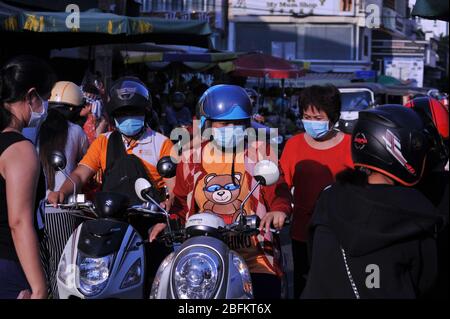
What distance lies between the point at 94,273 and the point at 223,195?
93cm

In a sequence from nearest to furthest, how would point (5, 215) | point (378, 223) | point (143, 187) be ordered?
point (378, 223) → point (5, 215) → point (143, 187)

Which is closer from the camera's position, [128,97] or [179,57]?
[128,97]

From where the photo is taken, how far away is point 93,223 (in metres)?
4.07

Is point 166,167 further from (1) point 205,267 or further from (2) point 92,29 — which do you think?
(2) point 92,29

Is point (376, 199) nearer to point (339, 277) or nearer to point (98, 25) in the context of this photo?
point (339, 277)

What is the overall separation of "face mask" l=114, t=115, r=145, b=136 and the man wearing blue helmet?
2.75 feet

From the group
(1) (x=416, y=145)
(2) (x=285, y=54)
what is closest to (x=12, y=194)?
(1) (x=416, y=145)

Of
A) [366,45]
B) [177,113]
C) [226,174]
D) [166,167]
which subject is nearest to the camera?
[166,167]

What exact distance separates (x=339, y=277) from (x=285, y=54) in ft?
133

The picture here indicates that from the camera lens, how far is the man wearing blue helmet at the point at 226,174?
4461mm

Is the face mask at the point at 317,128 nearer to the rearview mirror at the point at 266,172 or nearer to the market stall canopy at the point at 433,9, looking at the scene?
the market stall canopy at the point at 433,9

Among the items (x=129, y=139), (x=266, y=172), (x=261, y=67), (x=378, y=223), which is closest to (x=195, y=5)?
(x=261, y=67)

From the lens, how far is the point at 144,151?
5.45 metres

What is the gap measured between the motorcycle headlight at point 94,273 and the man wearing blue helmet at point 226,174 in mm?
746
